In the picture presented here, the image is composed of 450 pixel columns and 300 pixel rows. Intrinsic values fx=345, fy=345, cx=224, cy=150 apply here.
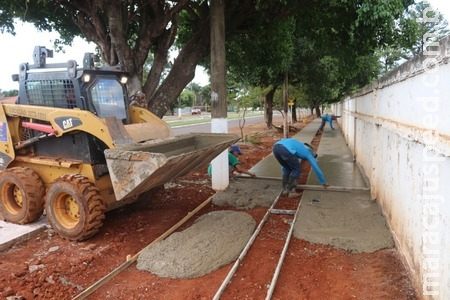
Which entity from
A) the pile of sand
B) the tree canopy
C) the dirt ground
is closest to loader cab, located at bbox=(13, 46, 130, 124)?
the tree canopy

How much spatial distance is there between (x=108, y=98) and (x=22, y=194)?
7.12 feet

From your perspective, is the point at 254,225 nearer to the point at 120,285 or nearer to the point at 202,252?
the point at 202,252

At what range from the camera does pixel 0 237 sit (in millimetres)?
5379

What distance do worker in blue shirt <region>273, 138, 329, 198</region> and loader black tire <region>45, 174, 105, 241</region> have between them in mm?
3739

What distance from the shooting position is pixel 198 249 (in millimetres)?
4785

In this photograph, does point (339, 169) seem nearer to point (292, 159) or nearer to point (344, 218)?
point (292, 159)

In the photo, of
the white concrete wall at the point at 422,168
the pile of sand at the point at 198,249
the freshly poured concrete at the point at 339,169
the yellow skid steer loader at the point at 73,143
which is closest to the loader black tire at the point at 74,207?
the yellow skid steer loader at the point at 73,143

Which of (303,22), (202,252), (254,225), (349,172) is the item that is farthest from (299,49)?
(202,252)

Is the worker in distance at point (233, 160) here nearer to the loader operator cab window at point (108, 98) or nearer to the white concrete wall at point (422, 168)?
the loader operator cab window at point (108, 98)

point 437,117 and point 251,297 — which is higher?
point 437,117

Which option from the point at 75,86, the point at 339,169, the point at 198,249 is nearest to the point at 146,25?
the point at 75,86

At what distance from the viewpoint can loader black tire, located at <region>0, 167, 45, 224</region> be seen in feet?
19.1

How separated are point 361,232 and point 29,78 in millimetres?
6241

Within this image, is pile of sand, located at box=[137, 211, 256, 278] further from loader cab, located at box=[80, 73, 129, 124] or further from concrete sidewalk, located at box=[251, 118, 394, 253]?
Result: loader cab, located at box=[80, 73, 129, 124]
